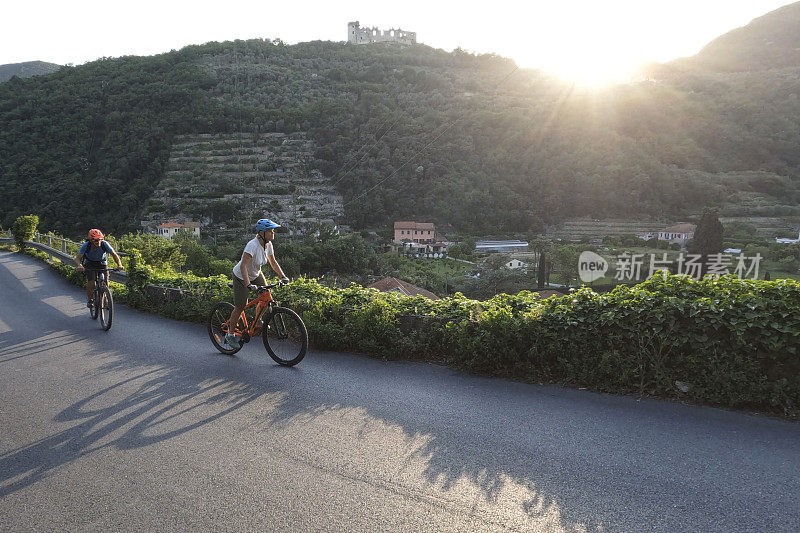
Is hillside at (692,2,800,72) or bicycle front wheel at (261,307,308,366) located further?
hillside at (692,2,800,72)

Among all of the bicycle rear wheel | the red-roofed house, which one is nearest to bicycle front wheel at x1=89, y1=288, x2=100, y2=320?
the bicycle rear wheel

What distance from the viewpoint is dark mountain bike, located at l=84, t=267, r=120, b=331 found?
6723mm

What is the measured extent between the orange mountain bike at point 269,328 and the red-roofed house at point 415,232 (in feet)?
120

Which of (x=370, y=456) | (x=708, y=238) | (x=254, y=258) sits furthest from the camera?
(x=708, y=238)

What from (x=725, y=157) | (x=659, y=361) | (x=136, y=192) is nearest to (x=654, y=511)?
(x=659, y=361)

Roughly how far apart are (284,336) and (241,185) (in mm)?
69458

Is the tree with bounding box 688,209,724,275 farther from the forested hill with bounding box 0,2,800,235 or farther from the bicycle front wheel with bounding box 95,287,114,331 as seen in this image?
the forested hill with bounding box 0,2,800,235

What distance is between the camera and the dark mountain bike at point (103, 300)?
22.1ft

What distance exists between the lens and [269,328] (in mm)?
5203

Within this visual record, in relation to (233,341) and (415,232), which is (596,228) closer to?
(415,232)

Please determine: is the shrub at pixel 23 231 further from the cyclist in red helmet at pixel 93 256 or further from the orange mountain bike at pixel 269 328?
the orange mountain bike at pixel 269 328

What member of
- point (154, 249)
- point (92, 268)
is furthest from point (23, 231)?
point (92, 268)

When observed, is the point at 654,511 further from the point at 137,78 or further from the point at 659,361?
the point at 137,78

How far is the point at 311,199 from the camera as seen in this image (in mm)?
69938
